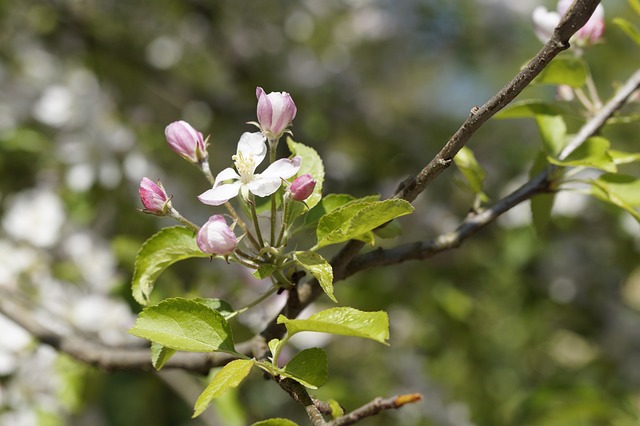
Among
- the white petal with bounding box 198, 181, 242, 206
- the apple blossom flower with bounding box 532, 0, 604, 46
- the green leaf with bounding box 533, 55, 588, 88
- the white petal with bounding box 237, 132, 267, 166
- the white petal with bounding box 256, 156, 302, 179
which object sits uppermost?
the apple blossom flower with bounding box 532, 0, 604, 46

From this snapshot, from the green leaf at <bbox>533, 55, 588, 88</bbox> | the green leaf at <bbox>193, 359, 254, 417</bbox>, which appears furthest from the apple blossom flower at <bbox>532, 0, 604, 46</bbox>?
the green leaf at <bbox>193, 359, 254, 417</bbox>

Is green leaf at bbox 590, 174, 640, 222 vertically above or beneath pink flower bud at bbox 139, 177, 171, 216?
above

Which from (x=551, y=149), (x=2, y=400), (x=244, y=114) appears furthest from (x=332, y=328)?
(x=244, y=114)

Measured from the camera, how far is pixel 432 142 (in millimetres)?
2455

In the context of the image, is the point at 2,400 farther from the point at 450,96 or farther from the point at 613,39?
the point at 450,96

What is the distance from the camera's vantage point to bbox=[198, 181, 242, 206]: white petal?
2.02 ft

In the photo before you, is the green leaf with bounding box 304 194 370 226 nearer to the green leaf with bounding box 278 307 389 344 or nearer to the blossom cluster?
the blossom cluster

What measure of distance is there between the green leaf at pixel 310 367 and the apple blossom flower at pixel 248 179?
0.14m

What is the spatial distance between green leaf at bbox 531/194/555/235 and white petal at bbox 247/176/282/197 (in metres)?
0.36

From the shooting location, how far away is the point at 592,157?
0.76 meters

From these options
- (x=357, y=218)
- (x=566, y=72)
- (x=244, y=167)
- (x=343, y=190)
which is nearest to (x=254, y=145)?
(x=244, y=167)

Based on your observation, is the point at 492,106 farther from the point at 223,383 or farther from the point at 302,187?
the point at 223,383

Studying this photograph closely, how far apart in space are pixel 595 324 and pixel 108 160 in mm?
1419

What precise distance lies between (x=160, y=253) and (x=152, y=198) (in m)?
0.08
